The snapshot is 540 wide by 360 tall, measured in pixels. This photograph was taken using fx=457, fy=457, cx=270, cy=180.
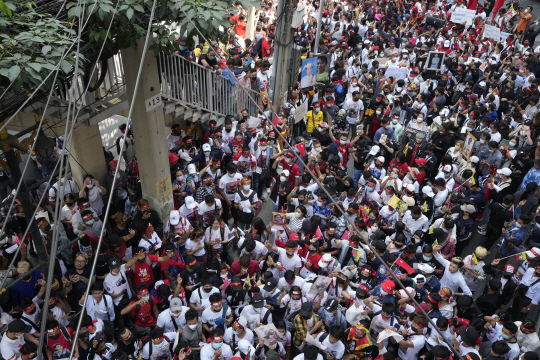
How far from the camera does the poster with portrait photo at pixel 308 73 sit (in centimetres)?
1116

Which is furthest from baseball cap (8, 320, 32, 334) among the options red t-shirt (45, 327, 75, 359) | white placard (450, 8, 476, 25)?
white placard (450, 8, 476, 25)

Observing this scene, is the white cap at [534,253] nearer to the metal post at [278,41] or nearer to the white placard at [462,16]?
the metal post at [278,41]

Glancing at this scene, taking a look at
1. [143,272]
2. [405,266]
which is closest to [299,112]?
[405,266]

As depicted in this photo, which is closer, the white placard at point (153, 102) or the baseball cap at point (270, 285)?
the baseball cap at point (270, 285)

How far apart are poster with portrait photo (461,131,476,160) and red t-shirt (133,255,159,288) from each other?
6.52 m

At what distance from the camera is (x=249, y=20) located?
17.6m

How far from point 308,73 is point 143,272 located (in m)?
6.69

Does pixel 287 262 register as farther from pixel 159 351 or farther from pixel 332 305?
pixel 159 351

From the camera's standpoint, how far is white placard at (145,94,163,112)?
7736 mm

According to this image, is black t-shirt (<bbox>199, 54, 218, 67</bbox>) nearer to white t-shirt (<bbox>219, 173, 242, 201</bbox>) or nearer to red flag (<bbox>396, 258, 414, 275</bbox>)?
white t-shirt (<bbox>219, 173, 242, 201</bbox>)

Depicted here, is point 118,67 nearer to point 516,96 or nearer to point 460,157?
point 460,157

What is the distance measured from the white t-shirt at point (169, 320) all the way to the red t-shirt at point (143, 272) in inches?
40.2

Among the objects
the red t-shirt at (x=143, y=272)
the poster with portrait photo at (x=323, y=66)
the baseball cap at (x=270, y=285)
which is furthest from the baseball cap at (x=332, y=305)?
the poster with portrait photo at (x=323, y=66)

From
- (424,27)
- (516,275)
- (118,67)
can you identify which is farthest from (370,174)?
(424,27)
